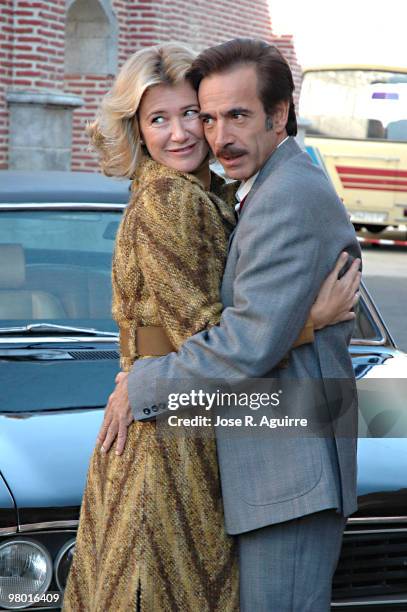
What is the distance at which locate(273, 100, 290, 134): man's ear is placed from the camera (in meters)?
2.33

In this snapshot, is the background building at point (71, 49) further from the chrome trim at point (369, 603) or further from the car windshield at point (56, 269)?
the chrome trim at point (369, 603)

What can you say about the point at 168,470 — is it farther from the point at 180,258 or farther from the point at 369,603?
the point at 369,603

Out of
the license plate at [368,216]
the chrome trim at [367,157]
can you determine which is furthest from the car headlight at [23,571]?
the chrome trim at [367,157]

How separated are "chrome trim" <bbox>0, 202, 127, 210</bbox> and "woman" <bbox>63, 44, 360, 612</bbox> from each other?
1930 mm

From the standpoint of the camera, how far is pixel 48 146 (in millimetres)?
14484

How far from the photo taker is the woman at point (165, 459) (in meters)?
2.27

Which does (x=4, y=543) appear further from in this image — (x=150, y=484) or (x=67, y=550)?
(x=150, y=484)

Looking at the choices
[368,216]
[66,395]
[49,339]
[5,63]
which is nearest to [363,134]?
[368,216]

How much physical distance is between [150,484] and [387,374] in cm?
187

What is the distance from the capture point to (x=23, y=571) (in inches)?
114

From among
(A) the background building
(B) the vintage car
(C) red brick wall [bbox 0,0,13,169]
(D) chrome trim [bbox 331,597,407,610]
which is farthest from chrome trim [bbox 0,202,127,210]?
(C) red brick wall [bbox 0,0,13,169]

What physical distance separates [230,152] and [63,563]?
3.74 ft

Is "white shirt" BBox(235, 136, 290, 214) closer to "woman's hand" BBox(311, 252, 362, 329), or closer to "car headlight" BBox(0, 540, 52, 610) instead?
"woman's hand" BBox(311, 252, 362, 329)

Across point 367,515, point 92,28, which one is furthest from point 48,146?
point 367,515
